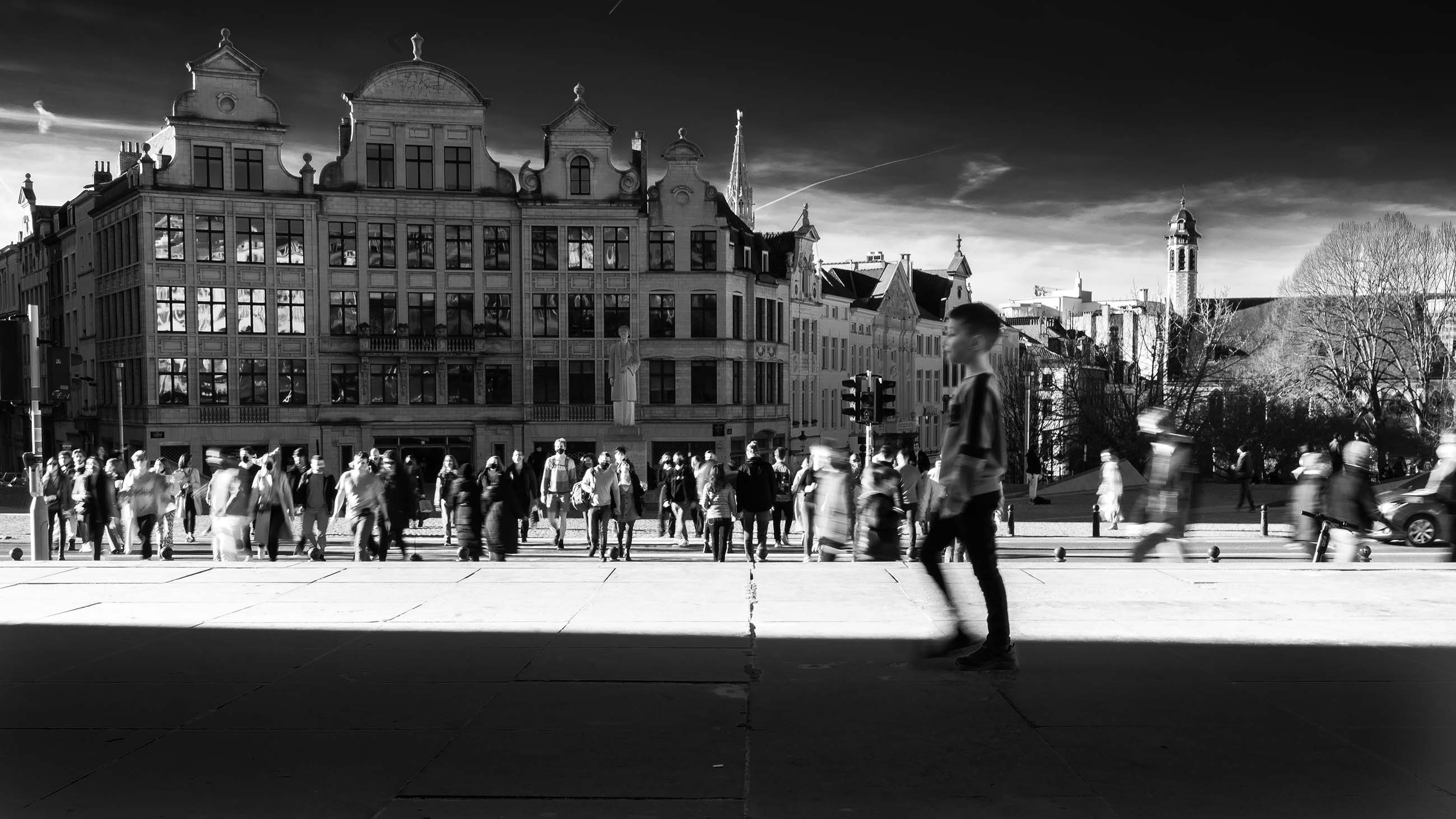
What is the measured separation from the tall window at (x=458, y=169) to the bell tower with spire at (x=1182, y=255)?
356 ft

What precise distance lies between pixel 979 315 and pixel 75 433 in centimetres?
6347

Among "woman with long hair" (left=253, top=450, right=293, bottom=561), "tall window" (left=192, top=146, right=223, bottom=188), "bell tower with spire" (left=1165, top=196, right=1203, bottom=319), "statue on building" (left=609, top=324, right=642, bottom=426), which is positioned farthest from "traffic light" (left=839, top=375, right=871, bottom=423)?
"bell tower with spire" (left=1165, top=196, right=1203, bottom=319)

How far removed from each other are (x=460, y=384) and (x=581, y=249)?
297 inches

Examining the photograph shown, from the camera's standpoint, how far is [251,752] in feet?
16.0

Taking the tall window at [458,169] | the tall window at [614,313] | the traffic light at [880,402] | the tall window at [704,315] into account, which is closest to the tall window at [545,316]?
the tall window at [614,313]

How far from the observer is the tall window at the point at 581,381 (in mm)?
51031

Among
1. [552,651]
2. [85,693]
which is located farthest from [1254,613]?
[85,693]

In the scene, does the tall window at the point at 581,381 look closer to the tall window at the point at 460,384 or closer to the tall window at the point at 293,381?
the tall window at the point at 460,384

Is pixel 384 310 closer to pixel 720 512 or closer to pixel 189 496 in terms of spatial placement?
pixel 189 496

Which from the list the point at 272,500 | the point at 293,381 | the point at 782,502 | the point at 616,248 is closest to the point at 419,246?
the point at 293,381

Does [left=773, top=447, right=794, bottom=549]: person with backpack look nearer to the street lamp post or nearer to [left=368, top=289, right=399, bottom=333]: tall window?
[left=368, top=289, right=399, bottom=333]: tall window

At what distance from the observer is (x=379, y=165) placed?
48.2 meters

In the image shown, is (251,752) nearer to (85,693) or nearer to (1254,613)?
(85,693)

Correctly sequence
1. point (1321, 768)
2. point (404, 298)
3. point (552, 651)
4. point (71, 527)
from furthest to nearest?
point (404, 298)
point (71, 527)
point (552, 651)
point (1321, 768)
